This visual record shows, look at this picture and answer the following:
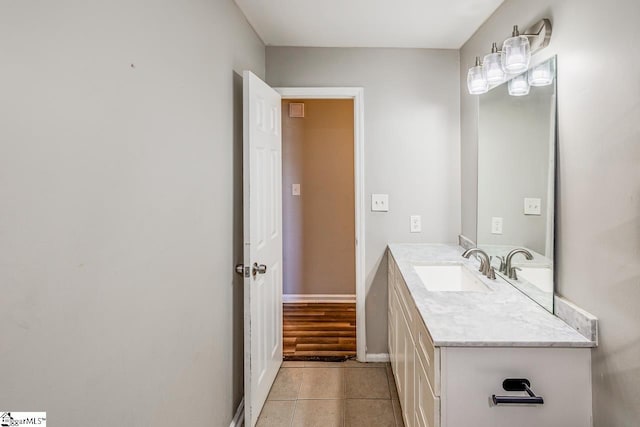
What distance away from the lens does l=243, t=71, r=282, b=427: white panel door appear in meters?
1.95

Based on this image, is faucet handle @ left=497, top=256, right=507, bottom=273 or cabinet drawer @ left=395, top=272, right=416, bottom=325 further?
faucet handle @ left=497, top=256, right=507, bottom=273

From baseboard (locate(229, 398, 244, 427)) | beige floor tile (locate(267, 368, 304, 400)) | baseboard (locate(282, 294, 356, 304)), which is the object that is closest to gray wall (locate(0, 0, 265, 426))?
baseboard (locate(229, 398, 244, 427))

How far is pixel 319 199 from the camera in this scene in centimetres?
405

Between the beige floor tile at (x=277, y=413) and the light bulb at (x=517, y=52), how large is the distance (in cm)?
224

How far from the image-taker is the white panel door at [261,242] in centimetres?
195

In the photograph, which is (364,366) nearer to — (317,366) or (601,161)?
(317,366)

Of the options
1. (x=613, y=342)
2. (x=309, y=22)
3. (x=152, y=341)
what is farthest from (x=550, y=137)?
(x=152, y=341)

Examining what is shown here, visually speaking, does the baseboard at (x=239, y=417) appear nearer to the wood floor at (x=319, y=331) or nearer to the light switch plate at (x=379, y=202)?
the wood floor at (x=319, y=331)

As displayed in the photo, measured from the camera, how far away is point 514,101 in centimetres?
186

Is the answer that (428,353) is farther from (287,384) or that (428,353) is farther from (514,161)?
(287,384)

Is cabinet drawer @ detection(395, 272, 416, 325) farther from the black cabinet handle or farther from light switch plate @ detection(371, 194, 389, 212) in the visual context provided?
light switch plate @ detection(371, 194, 389, 212)

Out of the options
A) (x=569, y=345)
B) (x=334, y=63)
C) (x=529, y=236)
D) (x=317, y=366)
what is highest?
(x=334, y=63)

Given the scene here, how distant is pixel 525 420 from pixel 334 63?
2.45 metres

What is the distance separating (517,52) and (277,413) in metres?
2.34
